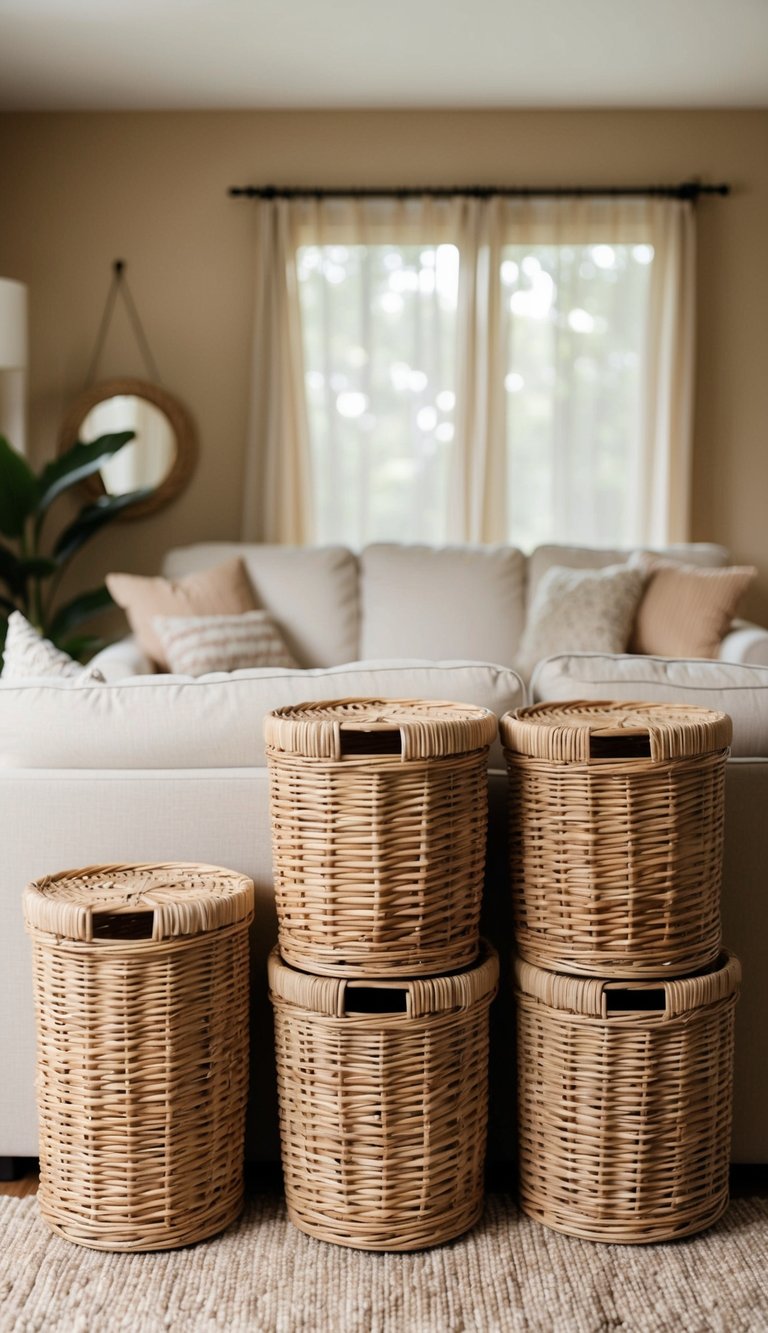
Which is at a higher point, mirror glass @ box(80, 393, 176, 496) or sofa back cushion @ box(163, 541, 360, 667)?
mirror glass @ box(80, 393, 176, 496)

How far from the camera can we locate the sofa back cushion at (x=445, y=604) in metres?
4.35

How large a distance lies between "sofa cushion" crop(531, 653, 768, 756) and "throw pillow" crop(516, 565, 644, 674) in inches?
79.3

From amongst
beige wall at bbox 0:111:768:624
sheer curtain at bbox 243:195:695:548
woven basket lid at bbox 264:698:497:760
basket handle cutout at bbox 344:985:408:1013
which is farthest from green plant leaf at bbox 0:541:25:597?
basket handle cutout at bbox 344:985:408:1013

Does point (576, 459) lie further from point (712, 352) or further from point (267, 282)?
point (267, 282)

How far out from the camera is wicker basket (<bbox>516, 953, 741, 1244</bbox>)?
1.75 m

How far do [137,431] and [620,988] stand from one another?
381cm

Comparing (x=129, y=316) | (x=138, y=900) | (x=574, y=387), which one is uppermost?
(x=129, y=316)

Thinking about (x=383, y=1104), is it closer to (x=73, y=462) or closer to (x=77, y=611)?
(x=77, y=611)

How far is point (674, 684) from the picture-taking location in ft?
6.50

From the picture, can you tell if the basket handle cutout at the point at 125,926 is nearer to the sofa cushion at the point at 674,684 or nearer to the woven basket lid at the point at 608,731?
the woven basket lid at the point at 608,731

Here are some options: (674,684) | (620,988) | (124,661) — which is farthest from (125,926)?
(124,661)

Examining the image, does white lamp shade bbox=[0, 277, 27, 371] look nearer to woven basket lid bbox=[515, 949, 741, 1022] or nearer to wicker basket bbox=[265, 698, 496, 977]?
wicker basket bbox=[265, 698, 496, 977]

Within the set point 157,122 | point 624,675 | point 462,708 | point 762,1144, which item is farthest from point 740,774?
point 157,122

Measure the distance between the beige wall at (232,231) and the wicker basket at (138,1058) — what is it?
355cm
